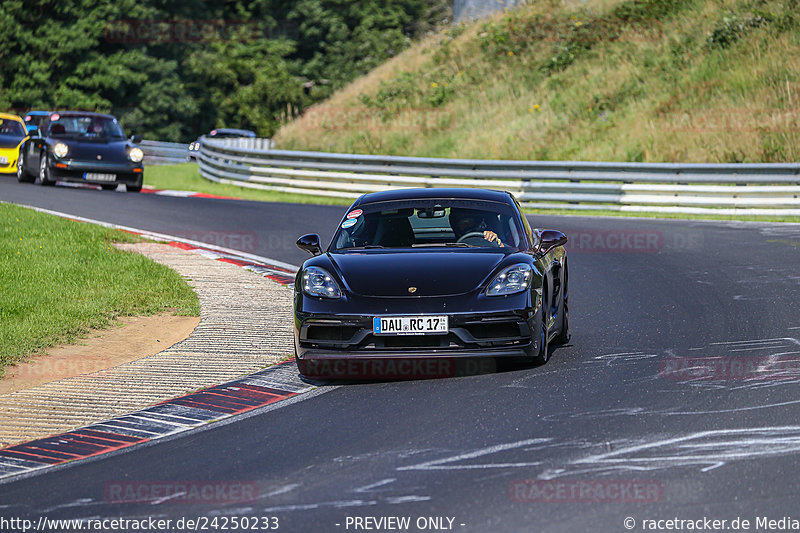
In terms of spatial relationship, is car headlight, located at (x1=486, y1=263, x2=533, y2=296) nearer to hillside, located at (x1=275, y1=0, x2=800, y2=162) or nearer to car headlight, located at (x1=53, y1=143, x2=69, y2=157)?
car headlight, located at (x1=53, y1=143, x2=69, y2=157)

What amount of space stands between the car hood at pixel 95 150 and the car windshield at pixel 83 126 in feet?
1.63

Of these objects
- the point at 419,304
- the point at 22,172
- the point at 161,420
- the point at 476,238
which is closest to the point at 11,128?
the point at 22,172

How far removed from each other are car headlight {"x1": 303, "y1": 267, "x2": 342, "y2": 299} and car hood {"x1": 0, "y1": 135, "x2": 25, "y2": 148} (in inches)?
872

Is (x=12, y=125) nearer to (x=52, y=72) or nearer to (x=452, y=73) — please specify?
(x=452, y=73)

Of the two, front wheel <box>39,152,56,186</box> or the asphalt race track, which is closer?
the asphalt race track

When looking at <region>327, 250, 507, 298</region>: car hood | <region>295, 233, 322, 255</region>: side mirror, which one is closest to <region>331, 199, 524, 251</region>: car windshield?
<region>295, 233, 322, 255</region>: side mirror

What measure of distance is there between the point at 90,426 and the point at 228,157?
22.9m

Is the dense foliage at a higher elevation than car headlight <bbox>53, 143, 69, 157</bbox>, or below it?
higher

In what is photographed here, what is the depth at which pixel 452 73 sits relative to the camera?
1538 inches

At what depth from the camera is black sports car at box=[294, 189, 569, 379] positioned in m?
8.14

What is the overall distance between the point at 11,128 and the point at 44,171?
4.21 meters

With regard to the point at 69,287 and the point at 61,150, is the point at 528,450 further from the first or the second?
the point at 61,150

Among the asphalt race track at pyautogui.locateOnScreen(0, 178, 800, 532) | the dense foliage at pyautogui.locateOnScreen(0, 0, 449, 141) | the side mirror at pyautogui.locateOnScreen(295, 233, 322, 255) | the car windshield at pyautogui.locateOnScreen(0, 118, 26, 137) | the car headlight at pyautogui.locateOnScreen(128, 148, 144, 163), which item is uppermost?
the dense foliage at pyautogui.locateOnScreen(0, 0, 449, 141)

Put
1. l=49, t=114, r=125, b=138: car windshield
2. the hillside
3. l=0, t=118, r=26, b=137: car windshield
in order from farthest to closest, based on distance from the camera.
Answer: l=0, t=118, r=26, b=137: car windshield, the hillside, l=49, t=114, r=125, b=138: car windshield
